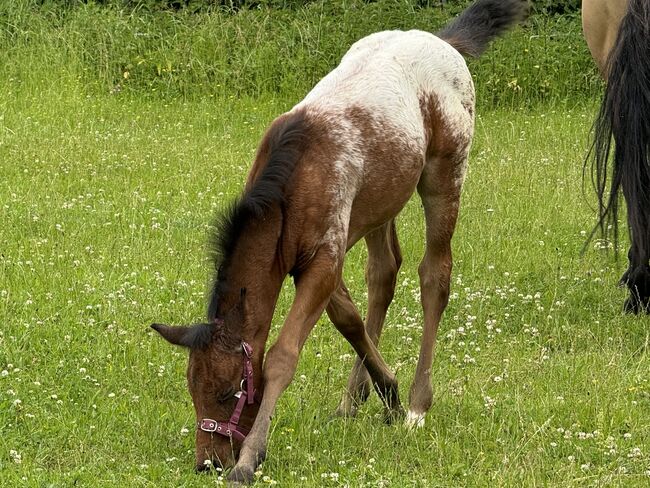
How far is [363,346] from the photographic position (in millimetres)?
5867

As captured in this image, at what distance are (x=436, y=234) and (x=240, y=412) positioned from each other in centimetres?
161

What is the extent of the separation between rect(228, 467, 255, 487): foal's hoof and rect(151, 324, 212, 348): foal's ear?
1.66ft

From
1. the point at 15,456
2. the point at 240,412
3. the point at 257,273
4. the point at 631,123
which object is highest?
the point at 257,273

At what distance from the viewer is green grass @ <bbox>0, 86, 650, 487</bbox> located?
5.32 metres

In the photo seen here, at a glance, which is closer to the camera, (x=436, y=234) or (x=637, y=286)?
(x=436, y=234)

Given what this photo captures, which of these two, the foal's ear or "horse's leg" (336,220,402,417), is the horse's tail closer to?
"horse's leg" (336,220,402,417)

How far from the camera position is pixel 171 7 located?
1527cm

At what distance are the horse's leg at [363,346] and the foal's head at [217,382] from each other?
771 mm

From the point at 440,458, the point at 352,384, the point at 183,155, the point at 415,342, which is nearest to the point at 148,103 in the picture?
the point at 183,155

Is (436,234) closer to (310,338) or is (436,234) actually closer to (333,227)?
(333,227)

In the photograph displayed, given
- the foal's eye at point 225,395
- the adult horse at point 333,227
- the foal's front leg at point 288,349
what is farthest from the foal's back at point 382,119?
the foal's eye at point 225,395

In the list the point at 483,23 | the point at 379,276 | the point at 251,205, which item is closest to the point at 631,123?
the point at 483,23

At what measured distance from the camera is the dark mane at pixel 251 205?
516 cm

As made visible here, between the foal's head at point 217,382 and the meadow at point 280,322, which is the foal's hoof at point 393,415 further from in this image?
the foal's head at point 217,382
